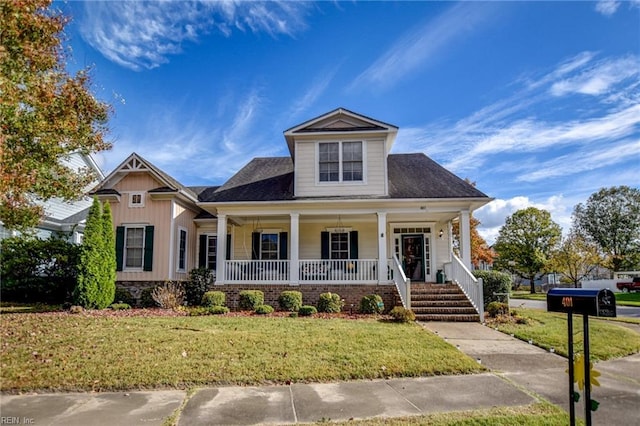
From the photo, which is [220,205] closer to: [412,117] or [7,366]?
[412,117]

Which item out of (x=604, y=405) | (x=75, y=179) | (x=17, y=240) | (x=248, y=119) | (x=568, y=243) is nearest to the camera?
(x=604, y=405)

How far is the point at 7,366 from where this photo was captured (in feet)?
19.3

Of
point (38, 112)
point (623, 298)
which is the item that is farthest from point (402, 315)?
point (623, 298)

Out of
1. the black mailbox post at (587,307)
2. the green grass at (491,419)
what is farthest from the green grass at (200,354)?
the black mailbox post at (587,307)

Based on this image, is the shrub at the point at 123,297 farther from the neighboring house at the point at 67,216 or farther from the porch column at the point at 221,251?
the neighboring house at the point at 67,216

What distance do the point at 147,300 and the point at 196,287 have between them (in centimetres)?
181

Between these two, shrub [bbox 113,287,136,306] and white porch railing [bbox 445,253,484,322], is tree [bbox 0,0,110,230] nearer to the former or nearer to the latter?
shrub [bbox 113,287,136,306]

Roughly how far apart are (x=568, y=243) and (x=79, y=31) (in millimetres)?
33718

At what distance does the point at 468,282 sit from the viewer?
40.9 feet

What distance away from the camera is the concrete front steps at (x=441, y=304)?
1152 centimetres

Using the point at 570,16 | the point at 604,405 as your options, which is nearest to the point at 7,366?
the point at 604,405

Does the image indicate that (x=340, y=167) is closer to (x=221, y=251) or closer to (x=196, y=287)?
(x=221, y=251)

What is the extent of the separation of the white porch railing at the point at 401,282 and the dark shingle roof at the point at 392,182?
2.56m

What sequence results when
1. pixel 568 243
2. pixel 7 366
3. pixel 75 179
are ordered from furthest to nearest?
1. pixel 568 243
2. pixel 75 179
3. pixel 7 366
